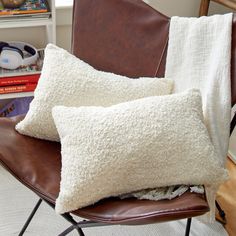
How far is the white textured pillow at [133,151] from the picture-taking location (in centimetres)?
97

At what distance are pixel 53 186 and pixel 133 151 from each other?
263mm

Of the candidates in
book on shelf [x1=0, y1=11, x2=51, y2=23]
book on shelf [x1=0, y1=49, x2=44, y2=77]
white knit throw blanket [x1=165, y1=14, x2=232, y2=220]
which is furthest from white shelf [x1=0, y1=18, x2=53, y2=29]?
white knit throw blanket [x1=165, y1=14, x2=232, y2=220]

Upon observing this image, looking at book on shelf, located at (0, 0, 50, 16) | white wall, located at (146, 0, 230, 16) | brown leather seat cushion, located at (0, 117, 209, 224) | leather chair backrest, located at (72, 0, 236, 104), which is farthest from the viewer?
white wall, located at (146, 0, 230, 16)

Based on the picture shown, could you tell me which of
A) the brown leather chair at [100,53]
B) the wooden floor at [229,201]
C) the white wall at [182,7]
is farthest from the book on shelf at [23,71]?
the wooden floor at [229,201]

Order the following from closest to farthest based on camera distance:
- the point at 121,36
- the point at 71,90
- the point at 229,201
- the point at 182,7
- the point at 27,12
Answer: the point at 71,90, the point at 121,36, the point at 27,12, the point at 229,201, the point at 182,7

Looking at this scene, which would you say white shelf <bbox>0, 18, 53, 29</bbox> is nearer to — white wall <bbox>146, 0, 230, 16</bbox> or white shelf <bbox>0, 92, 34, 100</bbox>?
white shelf <bbox>0, 92, 34, 100</bbox>

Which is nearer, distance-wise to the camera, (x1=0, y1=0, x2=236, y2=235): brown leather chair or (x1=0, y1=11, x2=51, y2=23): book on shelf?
(x1=0, y1=0, x2=236, y2=235): brown leather chair

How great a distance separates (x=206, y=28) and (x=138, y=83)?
0.28 metres

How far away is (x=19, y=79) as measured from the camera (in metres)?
1.72

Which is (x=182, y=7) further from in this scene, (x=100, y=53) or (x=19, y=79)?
(x=19, y=79)

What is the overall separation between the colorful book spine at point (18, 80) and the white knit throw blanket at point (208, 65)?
0.72m

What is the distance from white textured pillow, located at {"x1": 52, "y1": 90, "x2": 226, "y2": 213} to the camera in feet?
3.19

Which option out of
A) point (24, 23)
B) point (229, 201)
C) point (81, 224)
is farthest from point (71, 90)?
point (229, 201)

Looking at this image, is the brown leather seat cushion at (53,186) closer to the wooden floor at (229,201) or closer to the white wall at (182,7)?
the wooden floor at (229,201)
